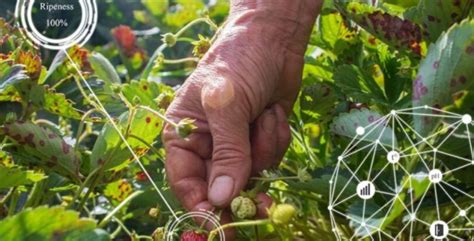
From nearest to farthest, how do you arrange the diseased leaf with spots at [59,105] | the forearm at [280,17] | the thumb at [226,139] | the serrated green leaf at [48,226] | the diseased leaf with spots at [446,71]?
the serrated green leaf at [48,226] → the diseased leaf with spots at [446,71] → the thumb at [226,139] → the forearm at [280,17] → the diseased leaf with spots at [59,105]

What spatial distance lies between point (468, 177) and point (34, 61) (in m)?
0.49

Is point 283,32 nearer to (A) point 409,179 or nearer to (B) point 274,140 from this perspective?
(B) point 274,140

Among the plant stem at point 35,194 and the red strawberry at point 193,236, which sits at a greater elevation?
the red strawberry at point 193,236

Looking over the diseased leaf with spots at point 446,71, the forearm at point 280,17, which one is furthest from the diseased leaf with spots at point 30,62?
the diseased leaf with spots at point 446,71

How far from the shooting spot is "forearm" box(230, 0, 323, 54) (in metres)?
0.96

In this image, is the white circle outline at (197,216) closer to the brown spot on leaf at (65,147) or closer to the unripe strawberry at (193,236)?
the unripe strawberry at (193,236)

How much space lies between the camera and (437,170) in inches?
29.2

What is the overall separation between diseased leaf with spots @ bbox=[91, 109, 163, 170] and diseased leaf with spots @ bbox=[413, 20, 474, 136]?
0.30m

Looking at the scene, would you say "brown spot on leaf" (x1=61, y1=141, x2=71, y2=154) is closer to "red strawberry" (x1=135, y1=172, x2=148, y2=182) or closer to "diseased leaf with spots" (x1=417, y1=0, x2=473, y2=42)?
"red strawberry" (x1=135, y1=172, x2=148, y2=182)

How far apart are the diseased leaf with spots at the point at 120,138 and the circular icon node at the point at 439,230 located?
1.03 ft

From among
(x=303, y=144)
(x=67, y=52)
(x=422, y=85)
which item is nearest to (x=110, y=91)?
(x=67, y=52)

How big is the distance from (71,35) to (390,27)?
371mm

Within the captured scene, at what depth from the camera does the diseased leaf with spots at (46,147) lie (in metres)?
0.95
